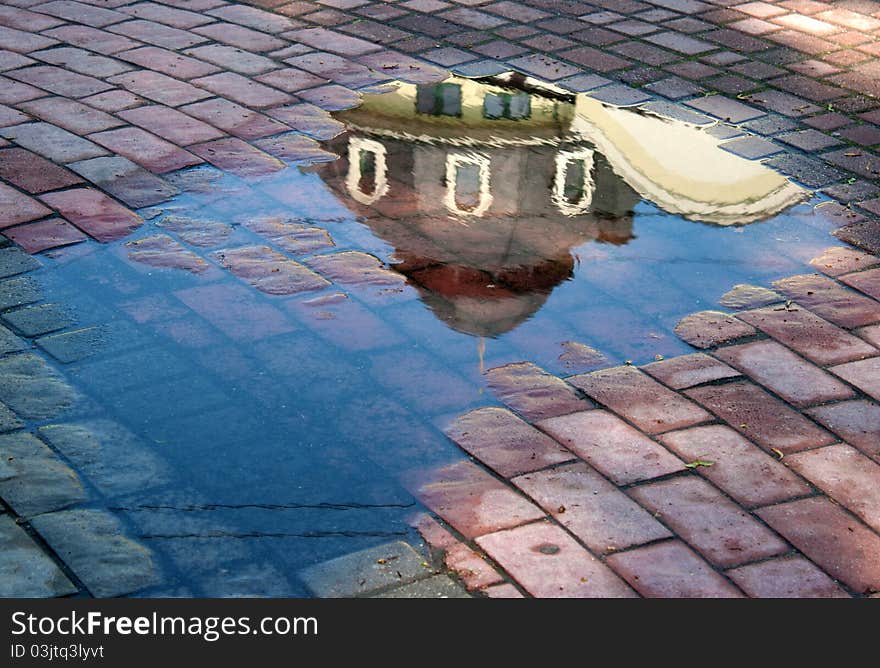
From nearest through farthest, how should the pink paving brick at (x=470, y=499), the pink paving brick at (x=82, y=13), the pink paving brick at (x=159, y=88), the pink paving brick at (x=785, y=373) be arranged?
the pink paving brick at (x=470, y=499)
the pink paving brick at (x=785, y=373)
the pink paving brick at (x=159, y=88)
the pink paving brick at (x=82, y=13)

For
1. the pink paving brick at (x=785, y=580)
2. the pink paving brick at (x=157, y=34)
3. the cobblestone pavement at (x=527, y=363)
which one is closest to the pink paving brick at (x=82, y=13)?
the cobblestone pavement at (x=527, y=363)

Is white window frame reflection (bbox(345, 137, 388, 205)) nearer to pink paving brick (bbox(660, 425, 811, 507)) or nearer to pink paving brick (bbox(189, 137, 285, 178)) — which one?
pink paving brick (bbox(189, 137, 285, 178))

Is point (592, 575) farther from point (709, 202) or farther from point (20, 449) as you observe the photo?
point (709, 202)

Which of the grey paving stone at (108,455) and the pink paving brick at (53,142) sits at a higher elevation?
the pink paving brick at (53,142)

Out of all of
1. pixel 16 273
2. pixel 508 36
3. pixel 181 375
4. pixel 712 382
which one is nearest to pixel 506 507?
pixel 712 382

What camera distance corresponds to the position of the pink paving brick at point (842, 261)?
5.03 meters

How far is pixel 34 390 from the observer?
406 cm

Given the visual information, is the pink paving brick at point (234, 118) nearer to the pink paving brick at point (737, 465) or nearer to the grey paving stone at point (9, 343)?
the grey paving stone at point (9, 343)

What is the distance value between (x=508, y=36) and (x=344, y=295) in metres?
3.48

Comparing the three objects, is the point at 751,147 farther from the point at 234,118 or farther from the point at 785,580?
the point at 785,580

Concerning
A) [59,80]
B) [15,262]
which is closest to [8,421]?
[15,262]

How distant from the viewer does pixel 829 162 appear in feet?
19.6

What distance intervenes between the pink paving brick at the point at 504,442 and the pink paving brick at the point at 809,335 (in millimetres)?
1201

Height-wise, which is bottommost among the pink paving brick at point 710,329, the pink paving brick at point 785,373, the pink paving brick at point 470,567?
the pink paving brick at point 470,567
